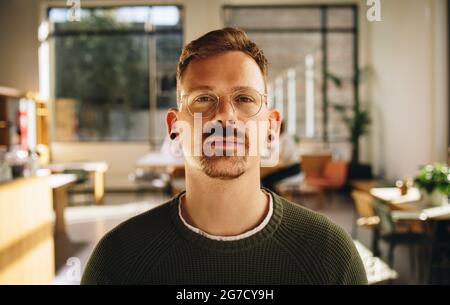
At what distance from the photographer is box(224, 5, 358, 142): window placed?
9.30 metres

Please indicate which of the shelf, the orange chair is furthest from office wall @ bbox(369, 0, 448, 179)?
the shelf

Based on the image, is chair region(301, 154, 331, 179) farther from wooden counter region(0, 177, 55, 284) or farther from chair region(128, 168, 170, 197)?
wooden counter region(0, 177, 55, 284)

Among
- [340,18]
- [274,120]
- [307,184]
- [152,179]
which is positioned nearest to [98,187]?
[152,179]

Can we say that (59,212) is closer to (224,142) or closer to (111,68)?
(111,68)

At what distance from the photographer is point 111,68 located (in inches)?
373

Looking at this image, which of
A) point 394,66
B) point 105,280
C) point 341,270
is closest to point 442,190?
point 341,270

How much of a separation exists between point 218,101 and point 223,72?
2.4 inches

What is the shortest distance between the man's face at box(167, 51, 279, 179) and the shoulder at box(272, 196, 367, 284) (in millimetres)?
178

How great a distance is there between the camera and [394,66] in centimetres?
761

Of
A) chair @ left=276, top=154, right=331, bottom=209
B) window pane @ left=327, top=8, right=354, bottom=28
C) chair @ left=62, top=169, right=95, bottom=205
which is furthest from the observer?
window pane @ left=327, top=8, right=354, bottom=28

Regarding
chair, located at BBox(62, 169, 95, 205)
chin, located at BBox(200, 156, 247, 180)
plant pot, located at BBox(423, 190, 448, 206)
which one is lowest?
chair, located at BBox(62, 169, 95, 205)

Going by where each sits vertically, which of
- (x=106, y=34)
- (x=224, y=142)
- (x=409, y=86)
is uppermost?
(x=106, y=34)
